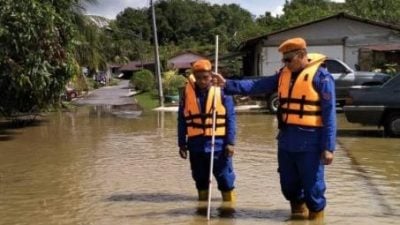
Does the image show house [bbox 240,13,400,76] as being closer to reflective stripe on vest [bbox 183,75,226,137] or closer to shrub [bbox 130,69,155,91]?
shrub [bbox 130,69,155,91]

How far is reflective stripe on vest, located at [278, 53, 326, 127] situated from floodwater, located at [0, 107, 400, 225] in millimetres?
1130

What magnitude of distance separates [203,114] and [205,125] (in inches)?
5.0

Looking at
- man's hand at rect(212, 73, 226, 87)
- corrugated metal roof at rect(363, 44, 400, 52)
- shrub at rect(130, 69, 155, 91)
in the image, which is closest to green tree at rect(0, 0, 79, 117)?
man's hand at rect(212, 73, 226, 87)

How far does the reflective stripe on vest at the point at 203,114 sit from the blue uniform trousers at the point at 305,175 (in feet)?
3.19

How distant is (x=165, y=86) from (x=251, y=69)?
473 cm

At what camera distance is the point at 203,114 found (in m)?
7.72

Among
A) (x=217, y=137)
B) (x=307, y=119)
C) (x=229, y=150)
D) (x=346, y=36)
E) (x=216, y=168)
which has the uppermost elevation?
(x=346, y=36)

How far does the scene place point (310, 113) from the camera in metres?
6.72

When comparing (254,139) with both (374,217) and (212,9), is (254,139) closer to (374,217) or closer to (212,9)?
(374,217)

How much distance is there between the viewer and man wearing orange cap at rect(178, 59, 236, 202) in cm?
766

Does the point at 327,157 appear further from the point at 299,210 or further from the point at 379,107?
the point at 379,107

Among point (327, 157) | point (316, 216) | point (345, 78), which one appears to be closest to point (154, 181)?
point (316, 216)

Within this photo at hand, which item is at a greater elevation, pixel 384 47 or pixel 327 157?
pixel 384 47

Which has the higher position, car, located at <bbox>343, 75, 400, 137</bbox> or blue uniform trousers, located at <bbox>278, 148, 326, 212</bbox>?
car, located at <bbox>343, 75, 400, 137</bbox>
